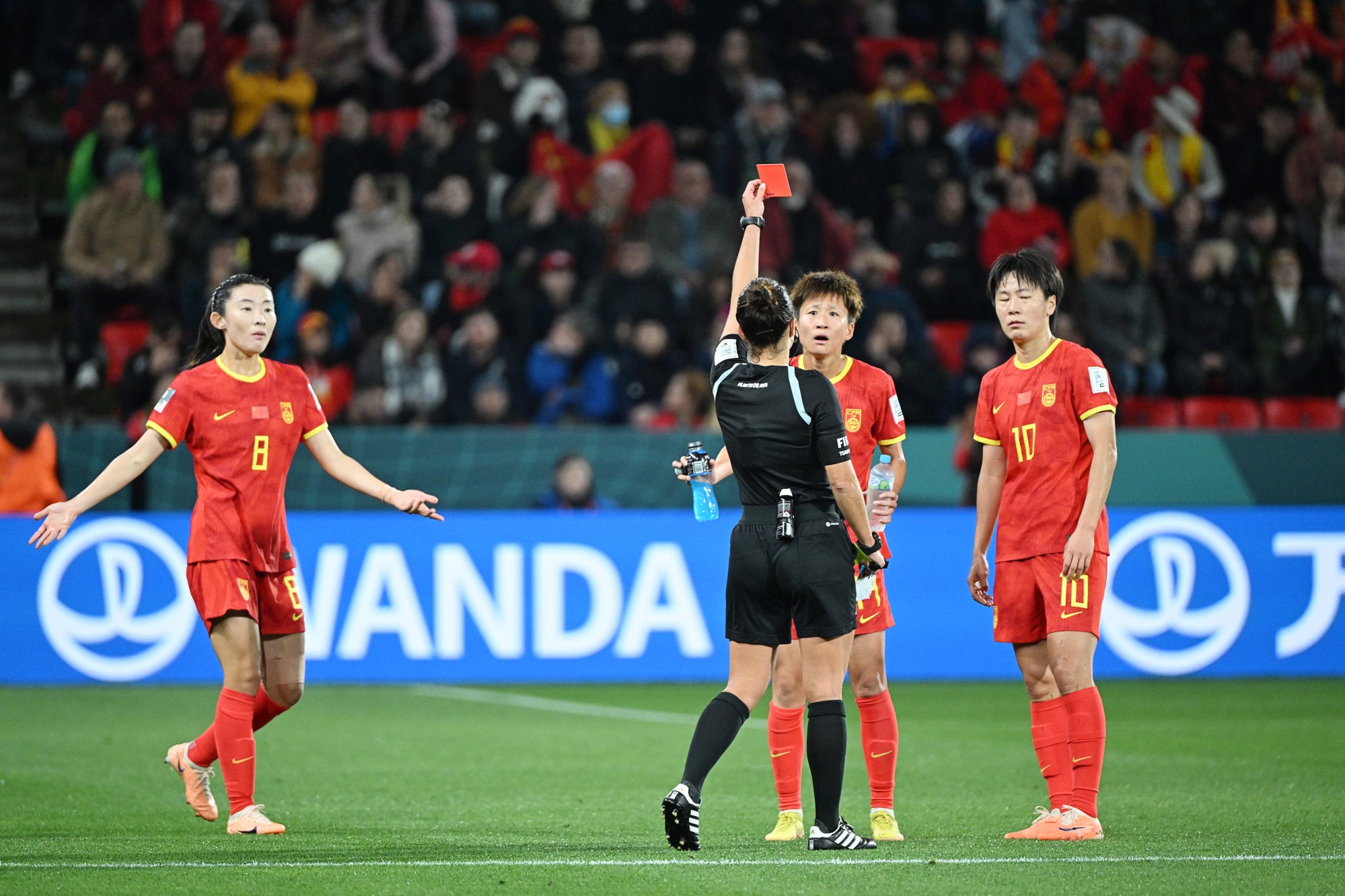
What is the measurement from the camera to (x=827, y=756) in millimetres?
5633

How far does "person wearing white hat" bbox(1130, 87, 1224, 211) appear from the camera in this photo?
57.6 feet

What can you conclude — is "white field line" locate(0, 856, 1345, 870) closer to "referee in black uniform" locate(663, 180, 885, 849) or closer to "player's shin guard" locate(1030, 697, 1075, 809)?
"referee in black uniform" locate(663, 180, 885, 849)

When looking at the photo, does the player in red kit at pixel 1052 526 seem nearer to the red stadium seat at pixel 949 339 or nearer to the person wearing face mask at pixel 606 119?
the red stadium seat at pixel 949 339

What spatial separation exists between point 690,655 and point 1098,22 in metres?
10.2

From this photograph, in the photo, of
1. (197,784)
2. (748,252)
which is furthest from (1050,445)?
(197,784)

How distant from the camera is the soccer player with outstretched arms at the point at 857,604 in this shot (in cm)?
615

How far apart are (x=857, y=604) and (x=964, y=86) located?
13.5 meters

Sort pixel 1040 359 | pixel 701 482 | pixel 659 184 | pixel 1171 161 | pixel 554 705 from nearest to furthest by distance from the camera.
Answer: pixel 701 482
pixel 1040 359
pixel 554 705
pixel 659 184
pixel 1171 161

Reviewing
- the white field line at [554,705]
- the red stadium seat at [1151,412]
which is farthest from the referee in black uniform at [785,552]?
the red stadium seat at [1151,412]

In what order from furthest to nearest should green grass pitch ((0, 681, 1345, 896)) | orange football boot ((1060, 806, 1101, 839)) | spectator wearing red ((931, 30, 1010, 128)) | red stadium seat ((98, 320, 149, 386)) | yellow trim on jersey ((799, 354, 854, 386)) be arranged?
spectator wearing red ((931, 30, 1010, 128)) < red stadium seat ((98, 320, 149, 386)) < yellow trim on jersey ((799, 354, 854, 386)) < orange football boot ((1060, 806, 1101, 839)) < green grass pitch ((0, 681, 1345, 896))

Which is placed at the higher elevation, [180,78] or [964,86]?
[964,86]

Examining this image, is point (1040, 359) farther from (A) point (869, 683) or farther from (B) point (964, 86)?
(B) point (964, 86)

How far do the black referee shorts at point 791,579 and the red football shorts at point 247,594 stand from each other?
195cm

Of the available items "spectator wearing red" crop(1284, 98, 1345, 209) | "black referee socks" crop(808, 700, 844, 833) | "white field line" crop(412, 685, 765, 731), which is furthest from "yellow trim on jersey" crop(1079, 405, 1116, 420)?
"spectator wearing red" crop(1284, 98, 1345, 209)
